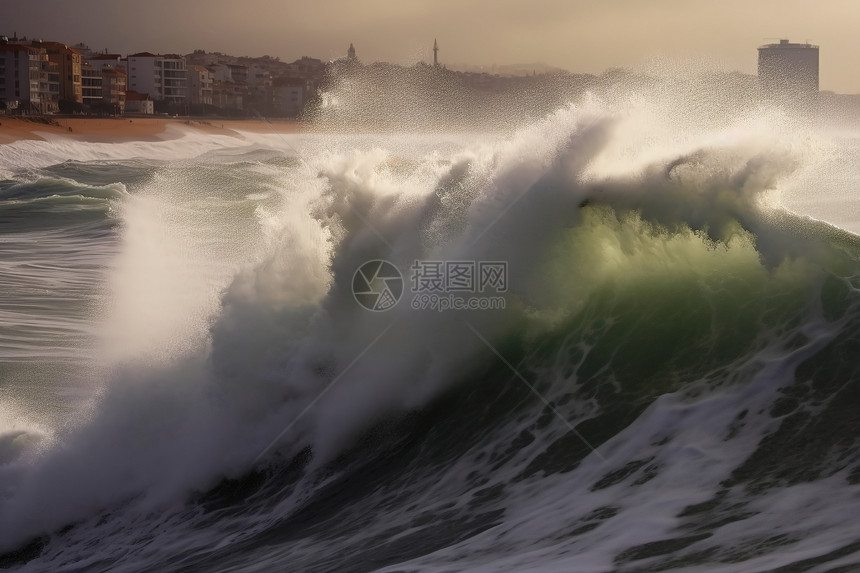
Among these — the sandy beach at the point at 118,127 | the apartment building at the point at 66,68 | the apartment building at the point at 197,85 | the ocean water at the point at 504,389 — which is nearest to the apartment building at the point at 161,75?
the apartment building at the point at 197,85

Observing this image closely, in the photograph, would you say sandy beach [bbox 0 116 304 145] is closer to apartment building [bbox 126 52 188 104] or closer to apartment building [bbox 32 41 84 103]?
apartment building [bbox 32 41 84 103]

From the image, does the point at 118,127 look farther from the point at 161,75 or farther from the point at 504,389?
the point at 504,389

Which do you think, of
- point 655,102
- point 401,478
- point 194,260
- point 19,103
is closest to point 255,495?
point 401,478

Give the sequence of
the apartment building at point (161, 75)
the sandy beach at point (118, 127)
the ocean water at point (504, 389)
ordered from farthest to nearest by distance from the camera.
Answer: the apartment building at point (161, 75) → the sandy beach at point (118, 127) → the ocean water at point (504, 389)

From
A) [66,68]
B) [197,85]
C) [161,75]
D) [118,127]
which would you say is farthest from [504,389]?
[161,75]

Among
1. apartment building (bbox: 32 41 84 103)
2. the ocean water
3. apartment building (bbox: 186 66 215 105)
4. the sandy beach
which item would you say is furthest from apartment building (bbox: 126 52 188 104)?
the ocean water

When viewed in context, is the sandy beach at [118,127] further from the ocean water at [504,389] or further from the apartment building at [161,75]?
the ocean water at [504,389]
